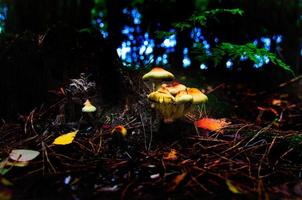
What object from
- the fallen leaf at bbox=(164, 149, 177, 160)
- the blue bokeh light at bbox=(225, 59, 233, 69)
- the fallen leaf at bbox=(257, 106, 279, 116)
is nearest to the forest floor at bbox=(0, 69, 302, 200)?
the fallen leaf at bbox=(164, 149, 177, 160)

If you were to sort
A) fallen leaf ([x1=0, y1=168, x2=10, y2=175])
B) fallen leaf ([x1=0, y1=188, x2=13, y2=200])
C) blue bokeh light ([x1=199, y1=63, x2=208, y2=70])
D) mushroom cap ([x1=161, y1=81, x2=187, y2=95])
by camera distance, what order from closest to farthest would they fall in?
1. fallen leaf ([x1=0, y1=188, x2=13, y2=200])
2. fallen leaf ([x1=0, y1=168, x2=10, y2=175])
3. mushroom cap ([x1=161, y1=81, x2=187, y2=95])
4. blue bokeh light ([x1=199, y1=63, x2=208, y2=70])

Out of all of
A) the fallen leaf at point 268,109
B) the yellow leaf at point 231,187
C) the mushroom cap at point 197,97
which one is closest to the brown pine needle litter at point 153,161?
the yellow leaf at point 231,187

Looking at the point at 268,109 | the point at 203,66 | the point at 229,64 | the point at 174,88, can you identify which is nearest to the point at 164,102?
the point at 174,88

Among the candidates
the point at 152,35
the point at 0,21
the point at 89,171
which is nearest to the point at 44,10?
the point at 0,21

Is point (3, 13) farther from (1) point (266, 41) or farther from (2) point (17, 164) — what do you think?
(1) point (266, 41)

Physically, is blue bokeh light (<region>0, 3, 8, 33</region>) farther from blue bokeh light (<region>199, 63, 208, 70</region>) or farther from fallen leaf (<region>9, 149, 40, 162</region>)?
fallen leaf (<region>9, 149, 40, 162</region>)

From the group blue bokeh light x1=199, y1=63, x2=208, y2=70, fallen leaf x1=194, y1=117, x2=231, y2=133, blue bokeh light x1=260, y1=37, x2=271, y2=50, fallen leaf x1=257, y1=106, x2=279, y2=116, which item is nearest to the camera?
fallen leaf x1=194, y1=117, x2=231, y2=133
